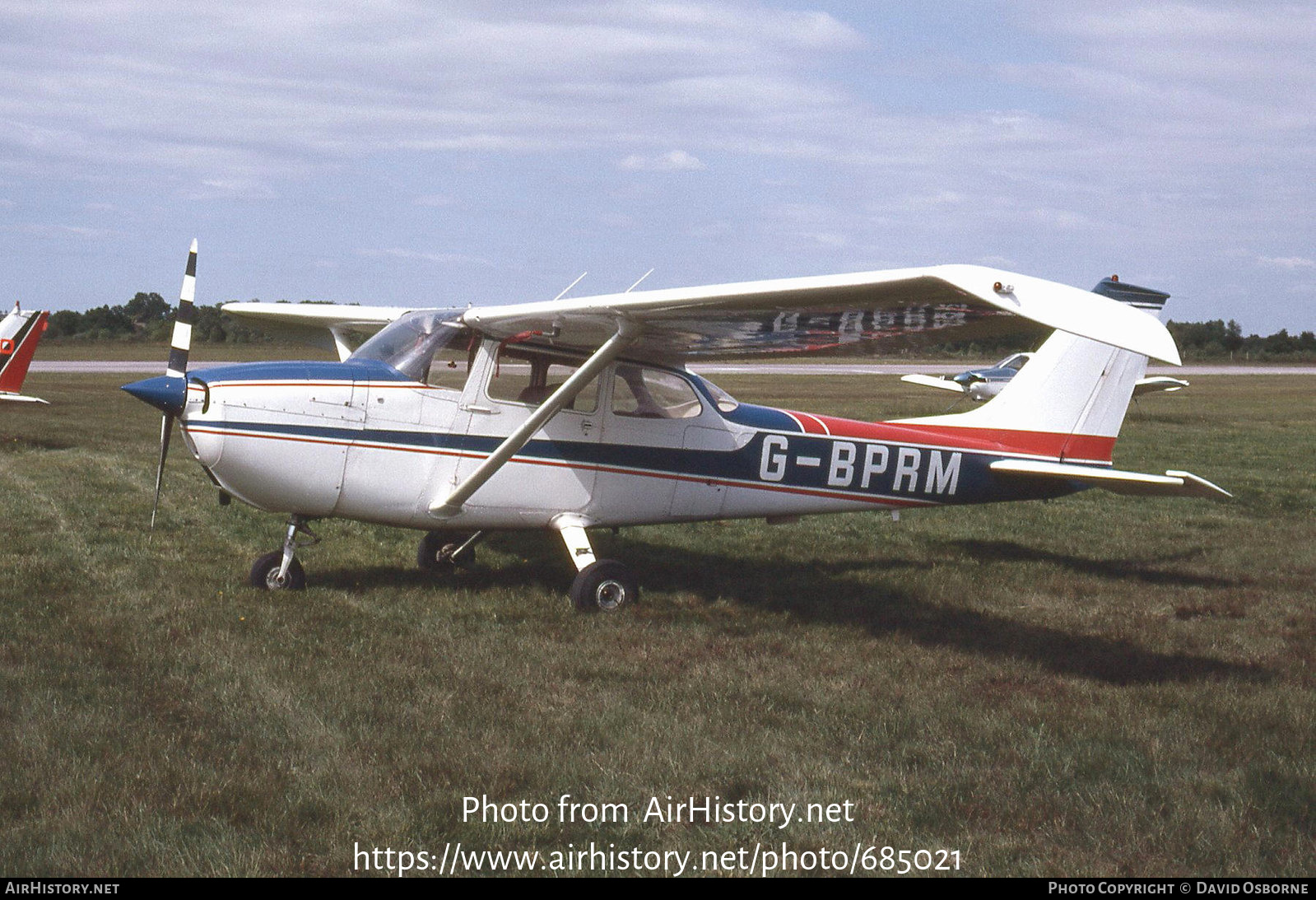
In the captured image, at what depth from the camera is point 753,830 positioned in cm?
422

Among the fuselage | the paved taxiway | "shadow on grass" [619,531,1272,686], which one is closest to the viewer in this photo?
"shadow on grass" [619,531,1272,686]

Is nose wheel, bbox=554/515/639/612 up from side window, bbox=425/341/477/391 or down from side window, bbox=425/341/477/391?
down

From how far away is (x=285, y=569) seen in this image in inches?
311

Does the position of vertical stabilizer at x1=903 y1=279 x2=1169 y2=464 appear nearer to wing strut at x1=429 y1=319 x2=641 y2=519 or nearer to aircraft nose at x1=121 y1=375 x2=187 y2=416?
wing strut at x1=429 y1=319 x2=641 y2=519

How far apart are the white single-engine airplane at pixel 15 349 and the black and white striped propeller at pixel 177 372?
41.9 ft

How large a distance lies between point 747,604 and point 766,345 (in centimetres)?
195

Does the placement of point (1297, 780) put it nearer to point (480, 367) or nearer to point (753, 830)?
point (753, 830)

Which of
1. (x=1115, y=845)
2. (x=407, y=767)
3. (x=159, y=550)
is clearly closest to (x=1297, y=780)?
(x=1115, y=845)

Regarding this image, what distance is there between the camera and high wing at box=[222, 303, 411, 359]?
1031 cm

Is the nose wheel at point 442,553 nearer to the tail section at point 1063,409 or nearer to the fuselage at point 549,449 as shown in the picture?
the fuselage at point 549,449

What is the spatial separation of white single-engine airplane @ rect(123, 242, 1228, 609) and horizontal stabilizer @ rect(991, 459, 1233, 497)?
0.03 metres

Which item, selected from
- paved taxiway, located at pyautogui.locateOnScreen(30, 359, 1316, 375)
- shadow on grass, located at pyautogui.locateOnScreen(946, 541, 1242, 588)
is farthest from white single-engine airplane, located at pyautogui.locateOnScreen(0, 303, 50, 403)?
paved taxiway, located at pyautogui.locateOnScreen(30, 359, 1316, 375)

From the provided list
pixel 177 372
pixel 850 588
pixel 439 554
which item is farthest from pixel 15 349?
pixel 850 588

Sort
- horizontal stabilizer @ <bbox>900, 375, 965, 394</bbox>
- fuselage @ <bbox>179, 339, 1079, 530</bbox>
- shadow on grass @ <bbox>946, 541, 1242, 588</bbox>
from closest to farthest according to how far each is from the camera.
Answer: fuselage @ <bbox>179, 339, 1079, 530</bbox> → shadow on grass @ <bbox>946, 541, 1242, 588</bbox> → horizontal stabilizer @ <bbox>900, 375, 965, 394</bbox>
